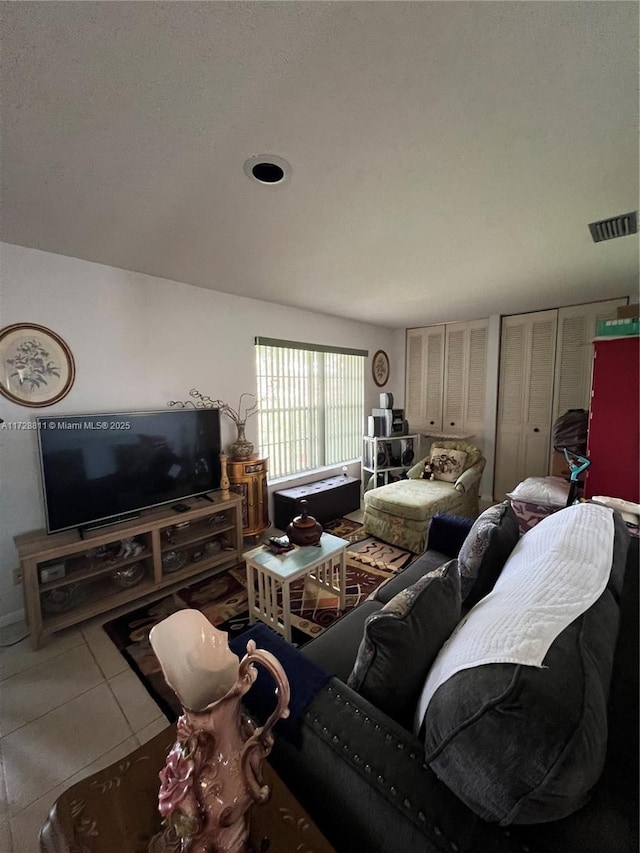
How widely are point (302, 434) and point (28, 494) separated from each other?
241 cm

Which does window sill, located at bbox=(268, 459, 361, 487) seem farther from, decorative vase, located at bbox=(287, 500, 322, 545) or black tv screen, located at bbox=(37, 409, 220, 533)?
decorative vase, located at bbox=(287, 500, 322, 545)

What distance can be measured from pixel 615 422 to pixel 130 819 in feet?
9.70

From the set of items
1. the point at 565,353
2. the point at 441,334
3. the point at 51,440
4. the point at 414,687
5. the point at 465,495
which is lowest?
the point at 465,495

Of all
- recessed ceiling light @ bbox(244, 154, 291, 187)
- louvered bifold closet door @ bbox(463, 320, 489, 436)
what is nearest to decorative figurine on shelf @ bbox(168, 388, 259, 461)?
recessed ceiling light @ bbox(244, 154, 291, 187)

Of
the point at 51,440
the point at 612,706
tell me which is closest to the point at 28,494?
the point at 51,440

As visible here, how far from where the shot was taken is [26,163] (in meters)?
1.21

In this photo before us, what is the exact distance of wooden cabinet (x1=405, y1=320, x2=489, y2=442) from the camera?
13.5ft

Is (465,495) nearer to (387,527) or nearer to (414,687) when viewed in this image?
(387,527)

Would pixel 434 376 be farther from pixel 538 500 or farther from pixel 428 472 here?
pixel 538 500

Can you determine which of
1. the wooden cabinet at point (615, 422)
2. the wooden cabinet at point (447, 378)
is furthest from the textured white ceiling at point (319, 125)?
the wooden cabinet at point (447, 378)

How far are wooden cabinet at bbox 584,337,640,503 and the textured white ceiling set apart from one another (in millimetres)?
659

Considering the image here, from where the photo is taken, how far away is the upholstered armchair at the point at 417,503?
285 centimetres

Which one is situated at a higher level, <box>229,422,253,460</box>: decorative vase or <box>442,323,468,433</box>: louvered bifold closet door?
<box>442,323,468,433</box>: louvered bifold closet door

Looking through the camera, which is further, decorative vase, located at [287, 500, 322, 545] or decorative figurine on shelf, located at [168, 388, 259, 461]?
decorative figurine on shelf, located at [168, 388, 259, 461]
